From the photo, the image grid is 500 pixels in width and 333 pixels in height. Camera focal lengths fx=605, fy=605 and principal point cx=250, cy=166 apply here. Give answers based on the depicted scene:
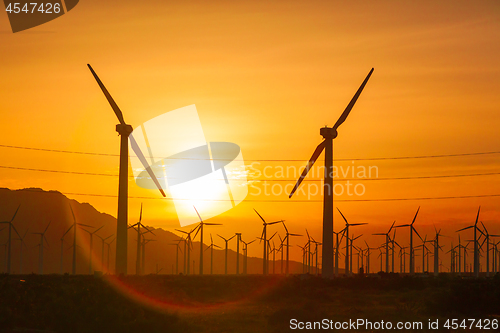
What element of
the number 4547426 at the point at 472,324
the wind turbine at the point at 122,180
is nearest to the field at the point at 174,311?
Result: the number 4547426 at the point at 472,324

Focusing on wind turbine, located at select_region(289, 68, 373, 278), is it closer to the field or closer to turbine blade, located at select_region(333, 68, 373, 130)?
turbine blade, located at select_region(333, 68, 373, 130)

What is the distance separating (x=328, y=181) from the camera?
94.4 metres

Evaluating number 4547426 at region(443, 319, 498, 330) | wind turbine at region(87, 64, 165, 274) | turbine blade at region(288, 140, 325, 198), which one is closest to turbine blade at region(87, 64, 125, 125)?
wind turbine at region(87, 64, 165, 274)

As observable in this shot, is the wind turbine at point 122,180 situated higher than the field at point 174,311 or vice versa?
the wind turbine at point 122,180

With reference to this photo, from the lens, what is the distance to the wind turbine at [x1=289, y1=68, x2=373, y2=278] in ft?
300

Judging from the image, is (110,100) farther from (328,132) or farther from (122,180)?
(328,132)

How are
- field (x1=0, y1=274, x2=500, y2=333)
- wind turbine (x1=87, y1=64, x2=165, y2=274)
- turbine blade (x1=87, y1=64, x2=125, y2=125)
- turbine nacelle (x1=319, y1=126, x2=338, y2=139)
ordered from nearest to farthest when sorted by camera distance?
field (x1=0, y1=274, x2=500, y2=333)
wind turbine (x1=87, y1=64, x2=165, y2=274)
turbine blade (x1=87, y1=64, x2=125, y2=125)
turbine nacelle (x1=319, y1=126, x2=338, y2=139)

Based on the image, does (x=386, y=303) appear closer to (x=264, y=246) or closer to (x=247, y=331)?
(x=247, y=331)

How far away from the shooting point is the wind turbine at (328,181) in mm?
91562

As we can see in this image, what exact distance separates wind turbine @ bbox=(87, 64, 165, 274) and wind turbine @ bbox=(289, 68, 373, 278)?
85.6 ft

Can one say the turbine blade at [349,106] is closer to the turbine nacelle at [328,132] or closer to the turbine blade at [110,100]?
the turbine nacelle at [328,132]

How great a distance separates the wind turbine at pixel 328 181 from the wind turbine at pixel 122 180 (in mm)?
26102

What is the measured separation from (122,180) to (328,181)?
1239 inches

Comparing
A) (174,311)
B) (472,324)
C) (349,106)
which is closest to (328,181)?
(349,106)
